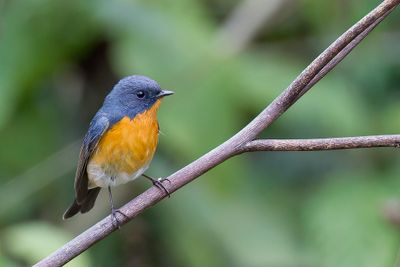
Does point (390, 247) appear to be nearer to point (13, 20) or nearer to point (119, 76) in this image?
point (119, 76)

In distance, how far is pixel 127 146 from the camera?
402 cm

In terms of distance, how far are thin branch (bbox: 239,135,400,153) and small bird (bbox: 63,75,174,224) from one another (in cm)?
→ 148

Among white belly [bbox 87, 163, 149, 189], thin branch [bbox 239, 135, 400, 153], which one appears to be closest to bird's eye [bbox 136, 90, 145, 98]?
white belly [bbox 87, 163, 149, 189]

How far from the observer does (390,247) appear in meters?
4.53

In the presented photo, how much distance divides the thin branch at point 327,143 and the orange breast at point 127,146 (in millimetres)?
1493

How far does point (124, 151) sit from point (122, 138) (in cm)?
6

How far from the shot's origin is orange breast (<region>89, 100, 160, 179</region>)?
13.1 feet

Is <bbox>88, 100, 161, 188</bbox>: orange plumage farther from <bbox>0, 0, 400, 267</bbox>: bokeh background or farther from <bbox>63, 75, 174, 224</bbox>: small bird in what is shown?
<bbox>0, 0, 400, 267</bbox>: bokeh background

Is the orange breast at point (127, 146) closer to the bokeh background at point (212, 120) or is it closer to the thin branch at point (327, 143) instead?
the bokeh background at point (212, 120)

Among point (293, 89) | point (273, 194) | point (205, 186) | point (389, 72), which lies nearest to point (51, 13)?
point (205, 186)

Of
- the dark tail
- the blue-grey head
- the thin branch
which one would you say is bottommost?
the thin branch

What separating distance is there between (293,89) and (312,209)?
2482mm

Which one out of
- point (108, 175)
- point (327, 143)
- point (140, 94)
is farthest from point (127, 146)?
point (327, 143)

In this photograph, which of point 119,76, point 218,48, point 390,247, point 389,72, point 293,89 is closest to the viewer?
point 293,89
